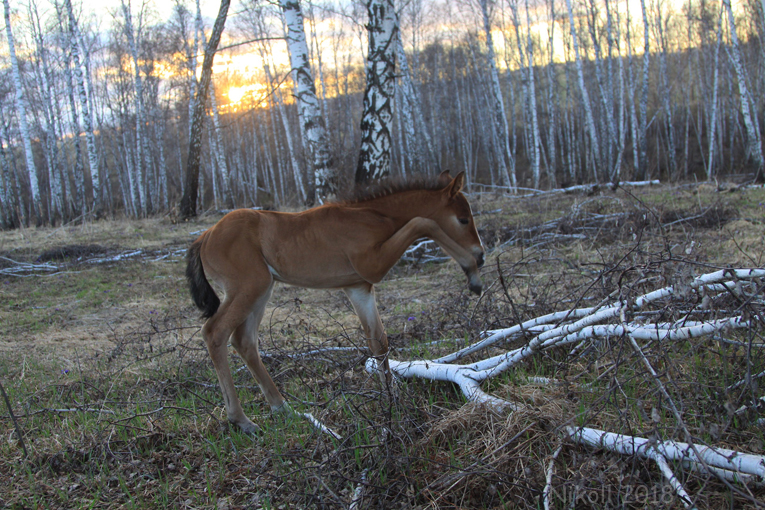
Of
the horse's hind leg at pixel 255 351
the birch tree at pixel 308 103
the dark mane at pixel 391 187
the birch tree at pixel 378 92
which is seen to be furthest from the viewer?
the birch tree at pixel 308 103

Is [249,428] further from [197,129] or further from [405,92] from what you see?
[405,92]

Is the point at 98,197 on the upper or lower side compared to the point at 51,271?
upper

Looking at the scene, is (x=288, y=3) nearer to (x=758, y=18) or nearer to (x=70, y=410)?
(x=70, y=410)

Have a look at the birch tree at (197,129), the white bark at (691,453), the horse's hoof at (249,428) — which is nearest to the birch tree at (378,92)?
the horse's hoof at (249,428)

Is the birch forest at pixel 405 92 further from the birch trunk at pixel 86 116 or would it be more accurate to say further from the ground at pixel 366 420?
the ground at pixel 366 420

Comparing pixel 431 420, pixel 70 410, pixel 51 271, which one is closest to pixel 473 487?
pixel 431 420

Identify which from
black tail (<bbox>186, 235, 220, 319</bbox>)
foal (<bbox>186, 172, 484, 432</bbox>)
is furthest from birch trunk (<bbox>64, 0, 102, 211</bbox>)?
foal (<bbox>186, 172, 484, 432</bbox>)

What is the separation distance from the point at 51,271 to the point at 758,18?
3650 cm

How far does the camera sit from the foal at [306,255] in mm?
3438

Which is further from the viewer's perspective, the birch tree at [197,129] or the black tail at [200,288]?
the birch tree at [197,129]

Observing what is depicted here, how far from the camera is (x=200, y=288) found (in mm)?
3645

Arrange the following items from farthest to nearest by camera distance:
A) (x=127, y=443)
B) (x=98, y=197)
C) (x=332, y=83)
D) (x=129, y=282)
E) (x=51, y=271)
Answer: (x=332, y=83) < (x=98, y=197) < (x=51, y=271) < (x=129, y=282) < (x=127, y=443)

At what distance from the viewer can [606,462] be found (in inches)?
91.4

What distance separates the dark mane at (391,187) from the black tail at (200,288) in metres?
1.19
